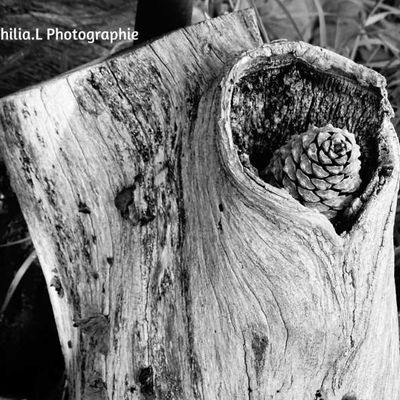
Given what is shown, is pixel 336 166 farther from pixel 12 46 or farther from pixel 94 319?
pixel 12 46

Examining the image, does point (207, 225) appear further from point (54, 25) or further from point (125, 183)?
point (54, 25)

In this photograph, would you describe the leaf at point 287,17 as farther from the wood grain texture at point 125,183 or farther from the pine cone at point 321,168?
the pine cone at point 321,168

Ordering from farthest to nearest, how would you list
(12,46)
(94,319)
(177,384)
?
(12,46) < (94,319) < (177,384)

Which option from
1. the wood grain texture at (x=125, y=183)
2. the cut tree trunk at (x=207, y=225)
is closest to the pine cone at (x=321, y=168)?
the cut tree trunk at (x=207, y=225)

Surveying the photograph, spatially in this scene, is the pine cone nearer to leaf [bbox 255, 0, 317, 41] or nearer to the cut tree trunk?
the cut tree trunk

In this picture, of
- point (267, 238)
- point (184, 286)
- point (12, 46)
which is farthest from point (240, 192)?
point (12, 46)

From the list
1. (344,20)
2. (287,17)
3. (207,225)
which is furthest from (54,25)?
(207,225)

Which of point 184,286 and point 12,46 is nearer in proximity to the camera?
point 184,286
